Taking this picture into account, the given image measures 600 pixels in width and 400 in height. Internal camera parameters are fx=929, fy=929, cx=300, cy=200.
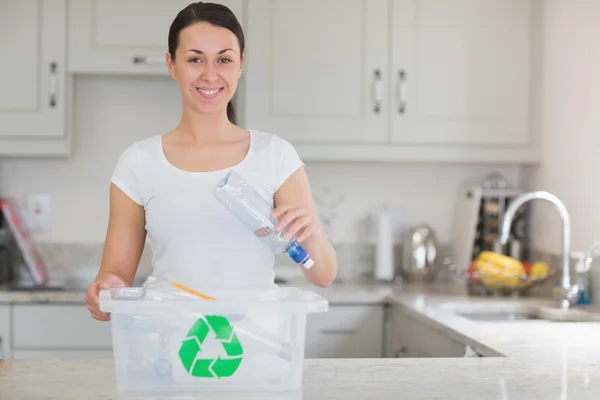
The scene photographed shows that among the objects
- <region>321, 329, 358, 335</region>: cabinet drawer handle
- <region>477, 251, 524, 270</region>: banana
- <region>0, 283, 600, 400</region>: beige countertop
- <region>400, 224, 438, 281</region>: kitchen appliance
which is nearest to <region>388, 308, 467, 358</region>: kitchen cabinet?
<region>321, 329, 358, 335</region>: cabinet drawer handle

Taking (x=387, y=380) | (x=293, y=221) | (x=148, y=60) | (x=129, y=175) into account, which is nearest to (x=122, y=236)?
(x=129, y=175)

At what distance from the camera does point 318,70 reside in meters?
3.44

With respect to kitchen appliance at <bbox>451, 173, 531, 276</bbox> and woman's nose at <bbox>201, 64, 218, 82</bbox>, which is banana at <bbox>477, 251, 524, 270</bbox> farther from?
woman's nose at <bbox>201, 64, 218, 82</bbox>

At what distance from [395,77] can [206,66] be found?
185 cm

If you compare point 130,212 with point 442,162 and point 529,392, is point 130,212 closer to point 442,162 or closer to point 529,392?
point 529,392

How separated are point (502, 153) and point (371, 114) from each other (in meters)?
0.53

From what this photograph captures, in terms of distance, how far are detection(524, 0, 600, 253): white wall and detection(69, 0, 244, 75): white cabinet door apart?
1.17m

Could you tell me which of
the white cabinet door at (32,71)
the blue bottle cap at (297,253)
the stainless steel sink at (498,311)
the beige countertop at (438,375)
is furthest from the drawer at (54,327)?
the blue bottle cap at (297,253)

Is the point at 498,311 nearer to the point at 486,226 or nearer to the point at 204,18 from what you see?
the point at 486,226

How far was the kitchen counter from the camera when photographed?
1.39m

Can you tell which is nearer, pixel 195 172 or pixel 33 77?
pixel 195 172

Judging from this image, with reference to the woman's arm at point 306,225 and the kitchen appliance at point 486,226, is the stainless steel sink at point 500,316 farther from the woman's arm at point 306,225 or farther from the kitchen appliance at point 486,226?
the woman's arm at point 306,225

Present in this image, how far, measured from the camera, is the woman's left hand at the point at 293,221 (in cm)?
143

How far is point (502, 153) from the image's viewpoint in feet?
11.6
